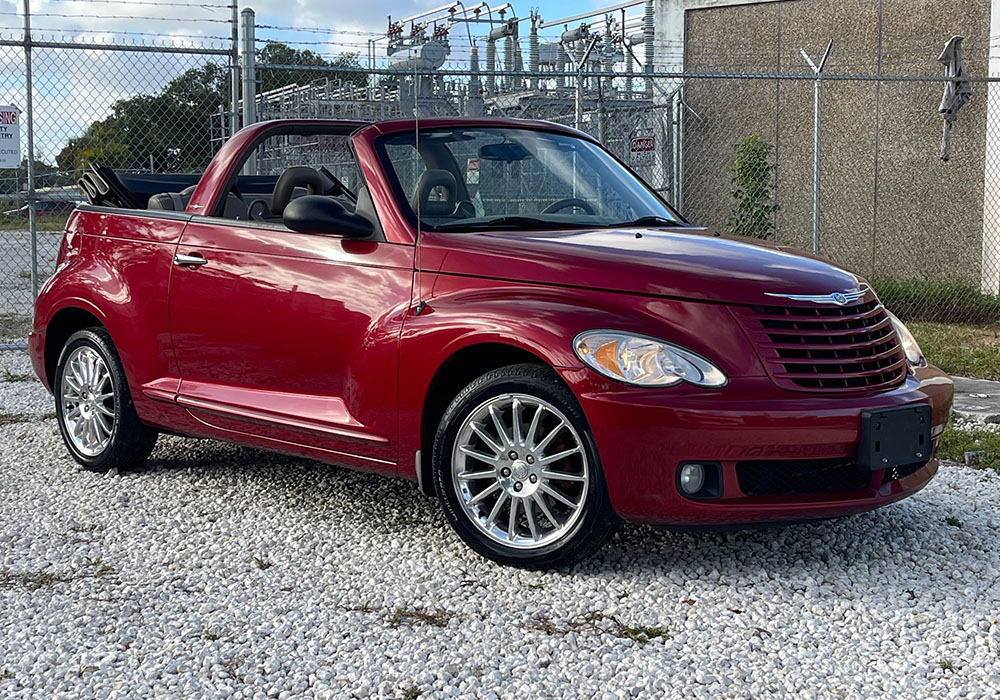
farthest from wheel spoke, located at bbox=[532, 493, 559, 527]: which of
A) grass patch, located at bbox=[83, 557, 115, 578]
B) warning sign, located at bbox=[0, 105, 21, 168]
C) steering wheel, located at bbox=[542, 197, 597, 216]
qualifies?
warning sign, located at bbox=[0, 105, 21, 168]

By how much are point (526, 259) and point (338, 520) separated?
151cm

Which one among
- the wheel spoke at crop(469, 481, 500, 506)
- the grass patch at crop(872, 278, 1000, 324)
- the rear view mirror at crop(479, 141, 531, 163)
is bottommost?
the wheel spoke at crop(469, 481, 500, 506)

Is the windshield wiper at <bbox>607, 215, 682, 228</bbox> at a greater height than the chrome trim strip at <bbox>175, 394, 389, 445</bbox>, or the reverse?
the windshield wiper at <bbox>607, 215, 682, 228</bbox>

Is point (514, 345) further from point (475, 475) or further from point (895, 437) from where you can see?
point (895, 437)

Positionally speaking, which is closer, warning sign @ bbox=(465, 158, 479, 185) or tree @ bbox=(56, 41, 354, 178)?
warning sign @ bbox=(465, 158, 479, 185)

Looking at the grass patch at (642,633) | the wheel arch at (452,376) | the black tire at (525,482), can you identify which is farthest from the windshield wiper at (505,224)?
the grass patch at (642,633)

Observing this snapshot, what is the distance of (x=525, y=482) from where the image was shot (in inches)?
170

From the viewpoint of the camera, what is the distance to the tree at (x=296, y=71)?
32.0 feet

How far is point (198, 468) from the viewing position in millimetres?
6078

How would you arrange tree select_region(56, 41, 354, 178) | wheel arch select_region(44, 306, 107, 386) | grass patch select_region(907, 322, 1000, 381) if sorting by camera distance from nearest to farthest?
wheel arch select_region(44, 306, 107, 386) → grass patch select_region(907, 322, 1000, 381) → tree select_region(56, 41, 354, 178)

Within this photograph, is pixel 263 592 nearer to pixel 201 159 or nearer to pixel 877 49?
pixel 201 159

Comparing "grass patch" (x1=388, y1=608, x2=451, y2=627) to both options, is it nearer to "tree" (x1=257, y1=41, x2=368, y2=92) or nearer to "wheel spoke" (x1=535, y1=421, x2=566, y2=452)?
"wheel spoke" (x1=535, y1=421, x2=566, y2=452)

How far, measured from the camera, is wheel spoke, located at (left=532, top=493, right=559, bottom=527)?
169 inches

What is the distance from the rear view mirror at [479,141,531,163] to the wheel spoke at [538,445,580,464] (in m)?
1.61
